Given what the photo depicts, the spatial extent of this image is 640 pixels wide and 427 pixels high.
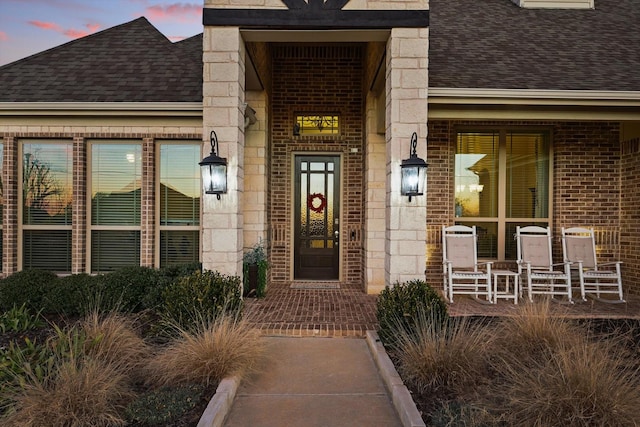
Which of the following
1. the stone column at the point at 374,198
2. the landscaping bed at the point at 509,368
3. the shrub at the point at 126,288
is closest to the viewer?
the landscaping bed at the point at 509,368

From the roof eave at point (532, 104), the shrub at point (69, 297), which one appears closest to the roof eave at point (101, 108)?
the shrub at point (69, 297)

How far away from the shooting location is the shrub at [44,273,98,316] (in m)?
5.00

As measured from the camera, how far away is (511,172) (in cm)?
Result: 689

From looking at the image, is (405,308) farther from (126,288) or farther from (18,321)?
(18,321)

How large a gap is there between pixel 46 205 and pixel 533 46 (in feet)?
27.2

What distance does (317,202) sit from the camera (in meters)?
7.66

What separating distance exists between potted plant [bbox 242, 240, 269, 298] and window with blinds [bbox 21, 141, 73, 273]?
8.84 ft

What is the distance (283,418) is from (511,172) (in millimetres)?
5691

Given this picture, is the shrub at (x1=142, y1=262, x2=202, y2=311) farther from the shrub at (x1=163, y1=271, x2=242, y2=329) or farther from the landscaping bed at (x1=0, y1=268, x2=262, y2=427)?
the shrub at (x1=163, y1=271, x2=242, y2=329)

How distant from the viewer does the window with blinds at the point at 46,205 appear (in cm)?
619

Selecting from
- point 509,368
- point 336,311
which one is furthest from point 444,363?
point 336,311

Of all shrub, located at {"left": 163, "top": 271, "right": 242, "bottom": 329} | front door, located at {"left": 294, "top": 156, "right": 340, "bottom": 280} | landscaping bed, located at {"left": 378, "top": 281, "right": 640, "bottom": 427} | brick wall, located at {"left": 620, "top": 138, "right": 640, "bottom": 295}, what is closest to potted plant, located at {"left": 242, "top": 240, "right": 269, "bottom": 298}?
front door, located at {"left": 294, "top": 156, "right": 340, "bottom": 280}

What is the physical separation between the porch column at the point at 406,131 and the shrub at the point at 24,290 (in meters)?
4.38

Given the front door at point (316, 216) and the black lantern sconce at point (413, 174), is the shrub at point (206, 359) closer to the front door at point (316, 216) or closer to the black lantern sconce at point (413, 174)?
the black lantern sconce at point (413, 174)
